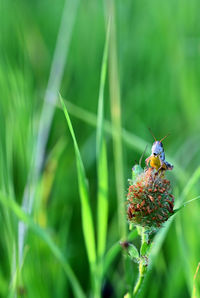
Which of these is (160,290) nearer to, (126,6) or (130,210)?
(130,210)

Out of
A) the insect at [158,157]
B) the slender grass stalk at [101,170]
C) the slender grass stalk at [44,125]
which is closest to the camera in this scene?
the insect at [158,157]

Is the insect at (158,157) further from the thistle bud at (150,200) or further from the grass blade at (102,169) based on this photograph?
the grass blade at (102,169)

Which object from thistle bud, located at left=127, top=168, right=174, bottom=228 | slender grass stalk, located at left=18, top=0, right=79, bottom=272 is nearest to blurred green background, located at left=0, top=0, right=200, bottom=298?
slender grass stalk, located at left=18, top=0, right=79, bottom=272

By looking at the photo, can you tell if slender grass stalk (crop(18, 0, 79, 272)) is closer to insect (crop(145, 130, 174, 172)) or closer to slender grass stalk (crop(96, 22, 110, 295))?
slender grass stalk (crop(96, 22, 110, 295))

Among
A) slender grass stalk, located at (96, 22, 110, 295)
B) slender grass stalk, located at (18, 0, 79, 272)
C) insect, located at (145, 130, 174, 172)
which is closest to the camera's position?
insect, located at (145, 130, 174, 172)

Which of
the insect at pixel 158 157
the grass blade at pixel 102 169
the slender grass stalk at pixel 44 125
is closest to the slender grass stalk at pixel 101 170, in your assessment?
the grass blade at pixel 102 169

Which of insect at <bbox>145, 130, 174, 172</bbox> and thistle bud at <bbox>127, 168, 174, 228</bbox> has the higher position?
insect at <bbox>145, 130, 174, 172</bbox>

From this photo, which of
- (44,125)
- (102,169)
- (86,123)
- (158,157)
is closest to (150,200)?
(158,157)
